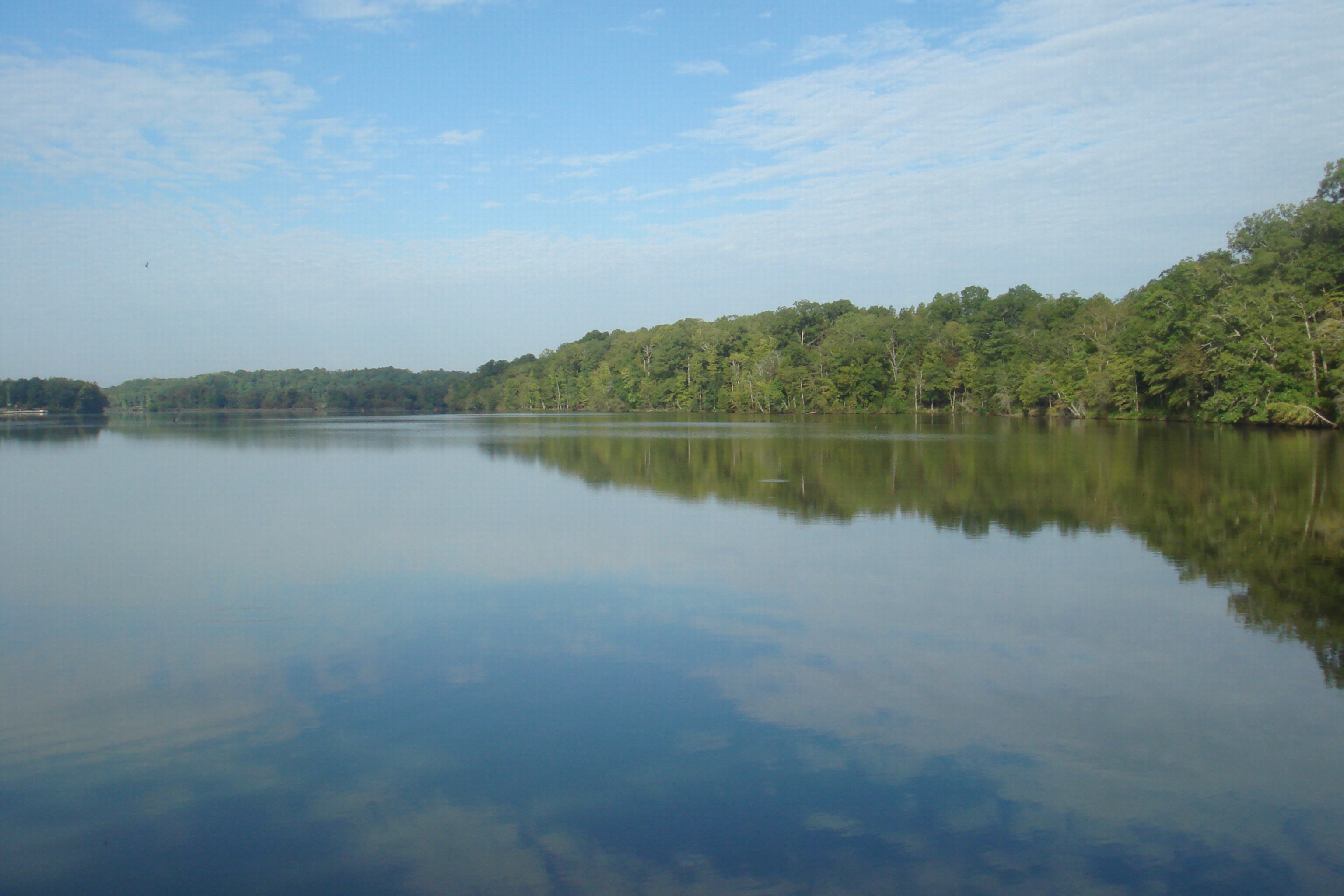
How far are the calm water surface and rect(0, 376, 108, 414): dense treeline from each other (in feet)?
418

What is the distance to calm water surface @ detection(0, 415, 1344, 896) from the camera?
3.56m

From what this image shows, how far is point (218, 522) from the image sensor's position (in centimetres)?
1292

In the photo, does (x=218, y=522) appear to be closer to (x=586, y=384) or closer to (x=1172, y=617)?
(x=1172, y=617)

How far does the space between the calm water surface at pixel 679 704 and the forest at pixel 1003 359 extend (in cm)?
3146

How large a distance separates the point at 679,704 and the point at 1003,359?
7015 cm

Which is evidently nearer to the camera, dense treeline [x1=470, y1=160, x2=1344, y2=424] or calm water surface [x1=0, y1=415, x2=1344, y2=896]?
calm water surface [x1=0, y1=415, x2=1344, y2=896]

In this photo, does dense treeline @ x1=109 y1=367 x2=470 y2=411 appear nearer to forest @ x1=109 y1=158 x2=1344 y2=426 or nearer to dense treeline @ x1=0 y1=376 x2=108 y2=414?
forest @ x1=109 y1=158 x2=1344 y2=426

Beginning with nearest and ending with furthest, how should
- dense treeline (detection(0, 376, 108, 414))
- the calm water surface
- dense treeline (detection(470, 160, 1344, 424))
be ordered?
1. the calm water surface
2. dense treeline (detection(470, 160, 1344, 424))
3. dense treeline (detection(0, 376, 108, 414))

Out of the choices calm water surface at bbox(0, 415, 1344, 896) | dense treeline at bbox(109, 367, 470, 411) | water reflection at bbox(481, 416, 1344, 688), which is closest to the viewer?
calm water surface at bbox(0, 415, 1344, 896)

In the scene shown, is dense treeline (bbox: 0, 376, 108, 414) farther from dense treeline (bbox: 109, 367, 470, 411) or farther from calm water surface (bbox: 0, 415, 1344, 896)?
calm water surface (bbox: 0, 415, 1344, 896)

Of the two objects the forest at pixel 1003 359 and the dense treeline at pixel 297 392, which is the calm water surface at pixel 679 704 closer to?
the forest at pixel 1003 359

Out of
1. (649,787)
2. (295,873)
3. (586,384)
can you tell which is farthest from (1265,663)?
(586,384)

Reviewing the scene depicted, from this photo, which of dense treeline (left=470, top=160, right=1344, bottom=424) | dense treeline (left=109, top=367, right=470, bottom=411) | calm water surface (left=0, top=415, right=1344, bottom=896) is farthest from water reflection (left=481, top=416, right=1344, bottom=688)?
dense treeline (left=109, top=367, right=470, bottom=411)

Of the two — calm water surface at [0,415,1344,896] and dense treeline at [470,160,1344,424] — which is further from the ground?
dense treeline at [470,160,1344,424]
